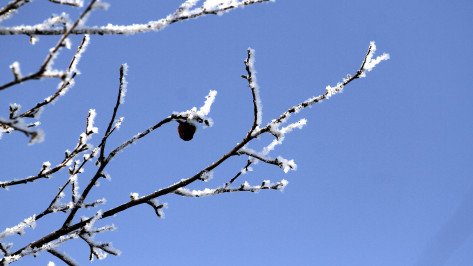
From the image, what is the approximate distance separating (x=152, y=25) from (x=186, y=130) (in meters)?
0.74

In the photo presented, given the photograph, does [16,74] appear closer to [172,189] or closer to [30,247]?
[172,189]

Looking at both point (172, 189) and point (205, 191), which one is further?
point (205, 191)

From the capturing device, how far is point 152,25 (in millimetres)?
1530

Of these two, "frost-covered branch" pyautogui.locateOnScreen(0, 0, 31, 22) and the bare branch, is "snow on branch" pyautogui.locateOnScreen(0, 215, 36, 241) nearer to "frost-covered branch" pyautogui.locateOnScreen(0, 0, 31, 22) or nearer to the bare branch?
the bare branch

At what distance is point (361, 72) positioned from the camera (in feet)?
6.17

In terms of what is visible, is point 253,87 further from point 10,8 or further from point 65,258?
point 65,258

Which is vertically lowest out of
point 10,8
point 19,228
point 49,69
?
point 49,69

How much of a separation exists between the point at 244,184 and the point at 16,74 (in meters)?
1.53

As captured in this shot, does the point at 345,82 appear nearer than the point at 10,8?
No

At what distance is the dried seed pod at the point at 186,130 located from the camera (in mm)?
2045

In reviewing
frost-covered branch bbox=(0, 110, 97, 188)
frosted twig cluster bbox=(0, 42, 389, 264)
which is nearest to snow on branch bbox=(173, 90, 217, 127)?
frosted twig cluster bbox=(0, 42, 389, 264)

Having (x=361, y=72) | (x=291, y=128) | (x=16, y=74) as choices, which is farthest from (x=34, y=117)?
(x=361, y=72)

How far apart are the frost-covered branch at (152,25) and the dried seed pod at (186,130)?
0.67 metres

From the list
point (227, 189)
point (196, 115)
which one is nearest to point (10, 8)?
point (196, 115)
